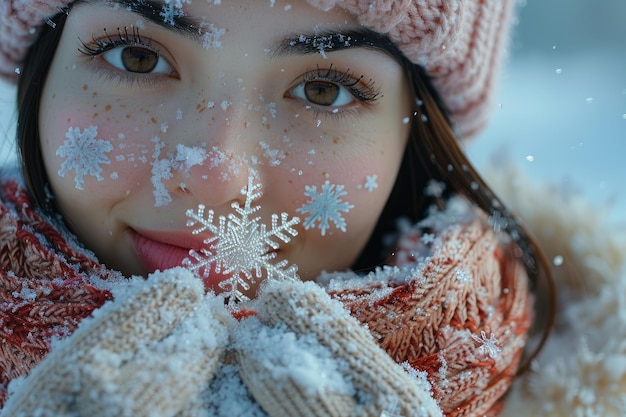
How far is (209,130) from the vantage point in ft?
2.83

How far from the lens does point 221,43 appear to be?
2.85ft

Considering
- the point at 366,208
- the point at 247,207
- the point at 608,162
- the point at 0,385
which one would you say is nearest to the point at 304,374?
the point at 247,207

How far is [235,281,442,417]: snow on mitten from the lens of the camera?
2.22ft

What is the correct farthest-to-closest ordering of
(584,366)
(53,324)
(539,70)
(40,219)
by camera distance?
(539,70) → (584,366) → (40,219) → (53,324)

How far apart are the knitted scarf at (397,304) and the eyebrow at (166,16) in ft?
1.13

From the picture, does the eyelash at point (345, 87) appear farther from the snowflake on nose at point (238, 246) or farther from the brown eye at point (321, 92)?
the snowflake on nose at point (238, 246)

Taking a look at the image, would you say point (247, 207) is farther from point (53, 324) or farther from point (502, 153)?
point (502, 153)

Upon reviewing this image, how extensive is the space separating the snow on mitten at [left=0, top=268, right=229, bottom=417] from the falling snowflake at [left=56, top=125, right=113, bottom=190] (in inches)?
10.0

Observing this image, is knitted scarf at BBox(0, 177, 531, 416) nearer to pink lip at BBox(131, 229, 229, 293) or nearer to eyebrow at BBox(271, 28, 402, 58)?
pink lip at BBox(131, 229, 229, 293)

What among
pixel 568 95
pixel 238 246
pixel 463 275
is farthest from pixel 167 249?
pixel 568 95

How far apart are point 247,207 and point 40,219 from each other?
333 mm

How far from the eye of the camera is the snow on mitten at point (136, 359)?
2.10 ft

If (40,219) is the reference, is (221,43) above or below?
above

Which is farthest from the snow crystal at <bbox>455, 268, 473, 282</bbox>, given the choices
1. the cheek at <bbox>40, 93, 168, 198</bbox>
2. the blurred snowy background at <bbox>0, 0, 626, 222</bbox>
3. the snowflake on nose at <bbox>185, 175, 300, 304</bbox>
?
the blurred snowy background at <bbox>0, 0, 626, 222</bbox>
